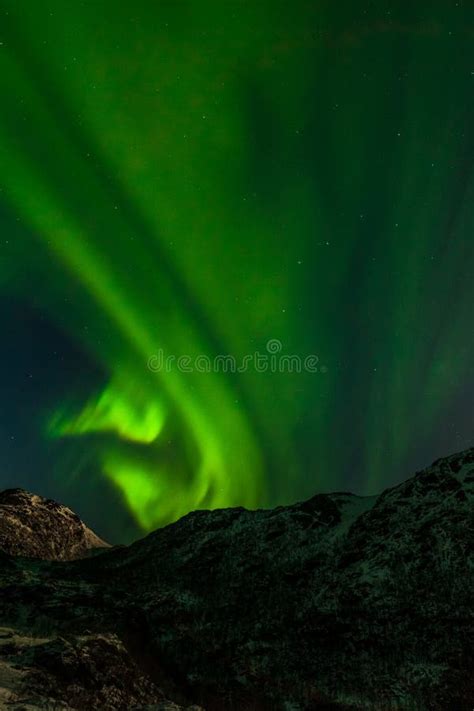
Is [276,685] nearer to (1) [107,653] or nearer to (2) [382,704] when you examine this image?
(2) [382,704]

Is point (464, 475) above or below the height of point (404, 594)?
above

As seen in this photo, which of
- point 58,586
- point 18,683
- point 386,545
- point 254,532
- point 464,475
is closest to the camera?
point 18,683

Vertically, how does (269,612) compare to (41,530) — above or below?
below

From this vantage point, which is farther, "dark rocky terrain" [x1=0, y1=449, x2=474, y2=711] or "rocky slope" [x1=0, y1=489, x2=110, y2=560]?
"rocky slope" [x1=0, y1=489, x2=110, y2=560]

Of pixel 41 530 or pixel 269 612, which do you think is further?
pixel 41 530

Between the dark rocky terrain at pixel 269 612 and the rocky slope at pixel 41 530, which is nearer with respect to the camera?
the dark rocky terrain at pixel 269 612

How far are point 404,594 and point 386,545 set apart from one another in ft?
46.9

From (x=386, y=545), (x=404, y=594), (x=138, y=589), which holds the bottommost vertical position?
(x=138, y=589)

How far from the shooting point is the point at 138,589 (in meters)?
81.3

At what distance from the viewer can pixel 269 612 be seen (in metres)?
68.1

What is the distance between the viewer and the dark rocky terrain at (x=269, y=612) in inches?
656

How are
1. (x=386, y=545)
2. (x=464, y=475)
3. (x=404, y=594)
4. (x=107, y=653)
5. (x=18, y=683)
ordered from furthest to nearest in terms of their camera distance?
1. (x=464, y=475)
2. (x=386, y=545)
3. (x=404, y=594)
4. (x=107, y=653)
5. (x=18, y=683)

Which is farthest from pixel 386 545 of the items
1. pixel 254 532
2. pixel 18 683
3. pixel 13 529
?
pixel 13 529

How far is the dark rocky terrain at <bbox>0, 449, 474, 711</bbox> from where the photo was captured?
16672 mm
